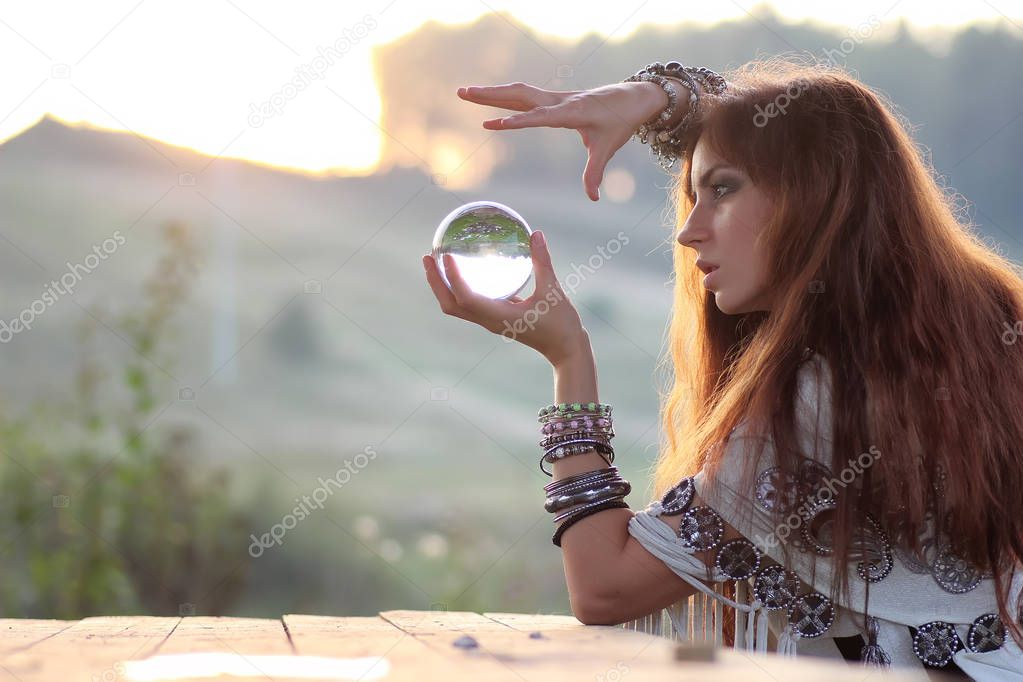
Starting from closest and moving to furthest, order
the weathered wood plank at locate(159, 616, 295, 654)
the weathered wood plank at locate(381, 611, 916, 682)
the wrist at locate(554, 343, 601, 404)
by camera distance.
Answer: the weathered wood plank at locate(381, 611, 916, 682)
the weathered wood plank at locate(159, 616, 295, 654)
the wrist at locate(554, 343, 601, 404)

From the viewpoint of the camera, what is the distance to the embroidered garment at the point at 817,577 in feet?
4.47

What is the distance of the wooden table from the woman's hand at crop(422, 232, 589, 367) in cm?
45

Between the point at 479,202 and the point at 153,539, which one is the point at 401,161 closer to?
the point at 153,539

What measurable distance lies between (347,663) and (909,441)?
84cm

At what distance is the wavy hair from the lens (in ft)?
4.52

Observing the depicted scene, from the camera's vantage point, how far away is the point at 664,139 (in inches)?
75.0

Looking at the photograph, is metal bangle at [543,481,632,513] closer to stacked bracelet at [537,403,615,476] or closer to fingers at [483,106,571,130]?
stacked bracelet at [537,403,615,476]

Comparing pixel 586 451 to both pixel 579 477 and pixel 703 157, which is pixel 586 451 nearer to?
pixel 579 477

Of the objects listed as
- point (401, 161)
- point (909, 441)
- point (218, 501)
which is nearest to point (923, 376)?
point (909, 441)

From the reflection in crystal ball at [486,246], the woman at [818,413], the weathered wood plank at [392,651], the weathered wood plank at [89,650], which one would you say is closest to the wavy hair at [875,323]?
the woman at [818,413]

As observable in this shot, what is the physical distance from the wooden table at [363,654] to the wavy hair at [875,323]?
10.8 inches

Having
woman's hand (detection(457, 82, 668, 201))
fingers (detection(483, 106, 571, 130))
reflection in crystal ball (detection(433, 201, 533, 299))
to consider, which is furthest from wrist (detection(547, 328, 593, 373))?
fingers (detection(483, 106, 571, 130))

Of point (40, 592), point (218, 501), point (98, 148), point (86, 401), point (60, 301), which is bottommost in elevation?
point (40, 592)

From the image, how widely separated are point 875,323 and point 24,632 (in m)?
1.26
